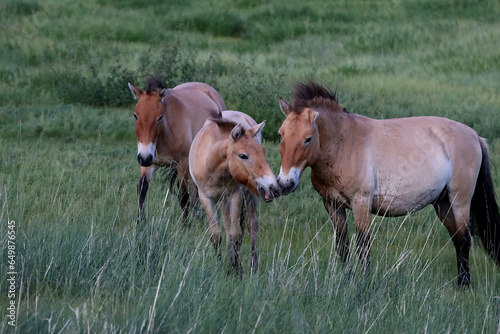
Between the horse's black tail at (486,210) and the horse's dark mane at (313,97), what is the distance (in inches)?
58.5

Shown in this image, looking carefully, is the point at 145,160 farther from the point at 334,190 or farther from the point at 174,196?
the point at 334,190

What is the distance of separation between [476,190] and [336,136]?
154 cm

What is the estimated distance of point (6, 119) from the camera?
38.7 feet

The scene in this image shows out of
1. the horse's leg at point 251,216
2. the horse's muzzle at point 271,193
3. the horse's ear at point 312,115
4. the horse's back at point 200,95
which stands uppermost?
the horse's ear at point 312,115

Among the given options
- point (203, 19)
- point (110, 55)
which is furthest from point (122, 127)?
point (203, 19)

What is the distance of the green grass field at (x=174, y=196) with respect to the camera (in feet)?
14.5

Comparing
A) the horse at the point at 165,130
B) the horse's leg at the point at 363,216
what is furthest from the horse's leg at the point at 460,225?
the horse at the point at 165,130

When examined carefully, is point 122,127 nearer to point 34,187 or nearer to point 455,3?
point 34,187

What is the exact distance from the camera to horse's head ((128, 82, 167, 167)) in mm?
7508

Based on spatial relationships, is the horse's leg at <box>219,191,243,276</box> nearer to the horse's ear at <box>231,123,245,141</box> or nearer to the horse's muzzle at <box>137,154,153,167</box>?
the horse's ear at <box>231,123,245,141</box>

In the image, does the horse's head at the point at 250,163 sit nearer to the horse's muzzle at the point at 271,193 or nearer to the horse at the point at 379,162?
the horse's muzzle at the point at 271,193

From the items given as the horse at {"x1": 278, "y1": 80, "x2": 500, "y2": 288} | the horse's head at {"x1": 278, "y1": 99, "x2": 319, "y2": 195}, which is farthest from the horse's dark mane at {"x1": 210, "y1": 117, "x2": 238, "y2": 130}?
the horse's head at {"x1": 278, "y1": 99, "x2": 319, "y2": 195}

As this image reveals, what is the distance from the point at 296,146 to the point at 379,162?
0.83 m

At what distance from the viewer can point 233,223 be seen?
6133 mm
